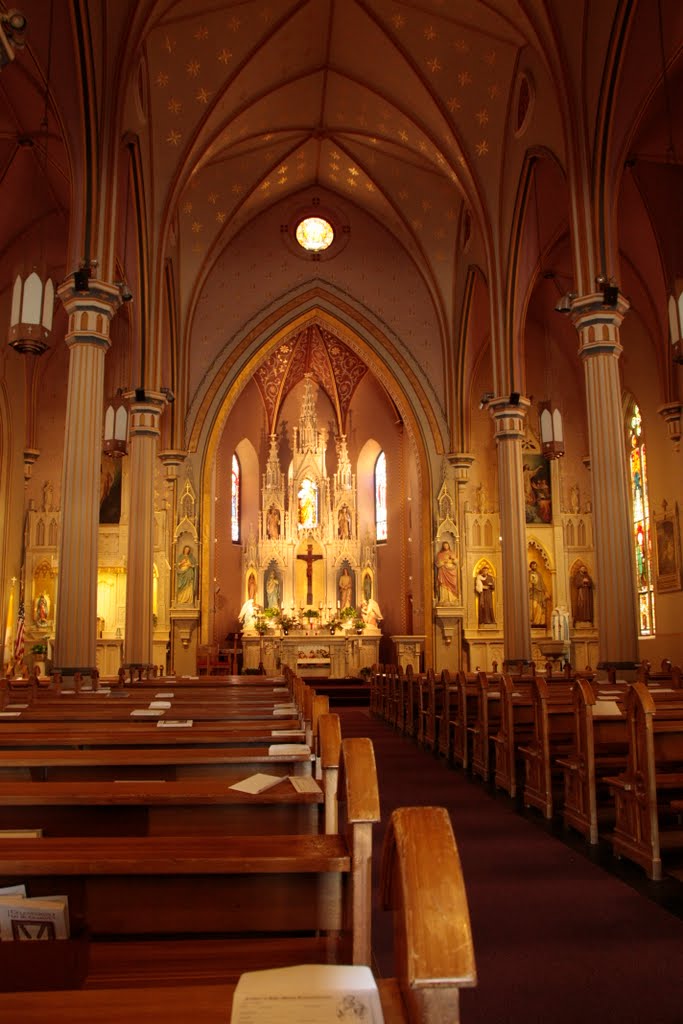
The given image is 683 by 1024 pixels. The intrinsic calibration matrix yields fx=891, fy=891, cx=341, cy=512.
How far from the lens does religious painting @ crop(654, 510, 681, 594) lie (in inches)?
754

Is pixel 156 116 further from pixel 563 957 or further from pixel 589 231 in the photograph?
pixel 563 957

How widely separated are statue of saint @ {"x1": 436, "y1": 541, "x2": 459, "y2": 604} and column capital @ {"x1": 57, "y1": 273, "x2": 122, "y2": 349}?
1231cm

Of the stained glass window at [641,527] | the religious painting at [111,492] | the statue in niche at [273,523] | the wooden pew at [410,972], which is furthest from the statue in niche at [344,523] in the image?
the wooden pew at [410,972]

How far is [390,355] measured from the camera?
2370 cm

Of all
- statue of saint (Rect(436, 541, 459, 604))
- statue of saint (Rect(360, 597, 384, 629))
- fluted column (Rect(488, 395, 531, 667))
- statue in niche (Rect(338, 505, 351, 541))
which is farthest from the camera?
statue in niche (Rect(338, 505, 351, 541))

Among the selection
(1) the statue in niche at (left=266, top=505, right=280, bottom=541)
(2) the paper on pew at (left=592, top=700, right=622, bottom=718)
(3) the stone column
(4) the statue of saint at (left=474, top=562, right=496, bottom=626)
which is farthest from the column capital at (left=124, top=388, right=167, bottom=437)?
(2) the paper on pew at (left=592, top=700, right=622, bottom=718)

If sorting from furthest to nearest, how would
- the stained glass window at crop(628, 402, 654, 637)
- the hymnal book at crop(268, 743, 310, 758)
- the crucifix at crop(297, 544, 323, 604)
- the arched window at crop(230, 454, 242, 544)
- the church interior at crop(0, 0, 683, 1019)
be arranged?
the arched window at crop(230, 454, 242, 544) → the crucifix at crop(297, 544, 323, 604) → the stained glass window at crop(628, 402, 654, 637) → the church interior at crop(0, 0, 683, 1019) → the hymnal book at crop(268, 743, 310, 758)

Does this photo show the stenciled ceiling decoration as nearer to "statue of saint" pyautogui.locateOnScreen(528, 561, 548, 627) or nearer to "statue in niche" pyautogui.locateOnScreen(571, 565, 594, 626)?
"statue of saint" pyautogui.locateOnScreen(528, 561, 548, 627)

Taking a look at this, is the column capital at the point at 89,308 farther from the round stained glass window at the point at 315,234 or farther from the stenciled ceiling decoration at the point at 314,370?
the stenciled ceiling decoration at the point at 314,370

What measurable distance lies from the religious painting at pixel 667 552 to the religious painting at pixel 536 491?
12.9ft

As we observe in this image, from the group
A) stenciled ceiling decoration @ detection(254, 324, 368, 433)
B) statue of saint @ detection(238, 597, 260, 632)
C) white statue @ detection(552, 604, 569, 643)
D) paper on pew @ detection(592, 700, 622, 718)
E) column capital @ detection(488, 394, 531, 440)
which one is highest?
Answer: stenciled ceiling decoration @ detection(254, 324, 368, 433)

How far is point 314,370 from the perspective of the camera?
98.0 feet

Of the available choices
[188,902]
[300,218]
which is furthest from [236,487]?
[188,902]

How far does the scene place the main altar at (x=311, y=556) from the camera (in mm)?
25594
